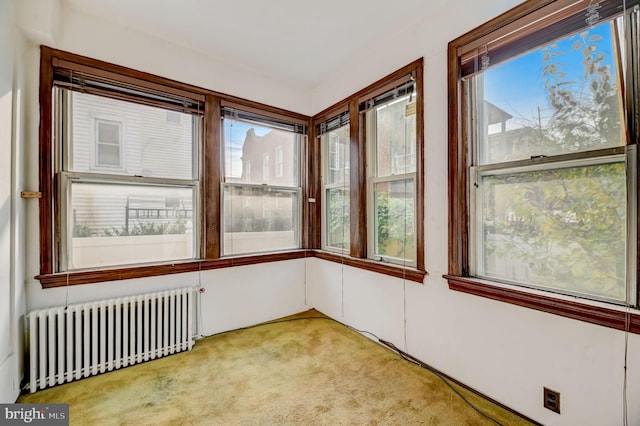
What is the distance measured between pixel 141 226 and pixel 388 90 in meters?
2.54

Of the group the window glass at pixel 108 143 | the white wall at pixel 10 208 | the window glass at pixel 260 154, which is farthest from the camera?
the window glass at pixel 260 154

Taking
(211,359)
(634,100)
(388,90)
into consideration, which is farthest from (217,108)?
(634,100)

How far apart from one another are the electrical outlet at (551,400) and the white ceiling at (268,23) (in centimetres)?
260

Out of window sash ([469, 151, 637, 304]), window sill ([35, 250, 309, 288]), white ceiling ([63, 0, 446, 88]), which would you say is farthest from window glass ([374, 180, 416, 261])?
white ceiling ([63, 0, 446, 88])

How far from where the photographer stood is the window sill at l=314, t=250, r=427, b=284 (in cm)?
226

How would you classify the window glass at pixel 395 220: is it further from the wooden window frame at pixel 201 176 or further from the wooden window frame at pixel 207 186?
the wooden window frame at pixel 201 176

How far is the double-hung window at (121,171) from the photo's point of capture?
2.20m

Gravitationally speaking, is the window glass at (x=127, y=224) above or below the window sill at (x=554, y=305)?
above

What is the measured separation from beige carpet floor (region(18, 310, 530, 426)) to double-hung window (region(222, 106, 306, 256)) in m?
1.14

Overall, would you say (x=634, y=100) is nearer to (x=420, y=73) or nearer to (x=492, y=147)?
(x=492, y=147)

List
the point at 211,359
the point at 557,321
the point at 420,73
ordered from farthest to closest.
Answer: the point at 211,359, the point at 420,73, the point at 557,321

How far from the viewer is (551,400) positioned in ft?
5.08

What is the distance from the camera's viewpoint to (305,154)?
3.47 meters

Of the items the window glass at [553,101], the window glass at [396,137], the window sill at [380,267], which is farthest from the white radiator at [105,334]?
the window glass at [553,101]
